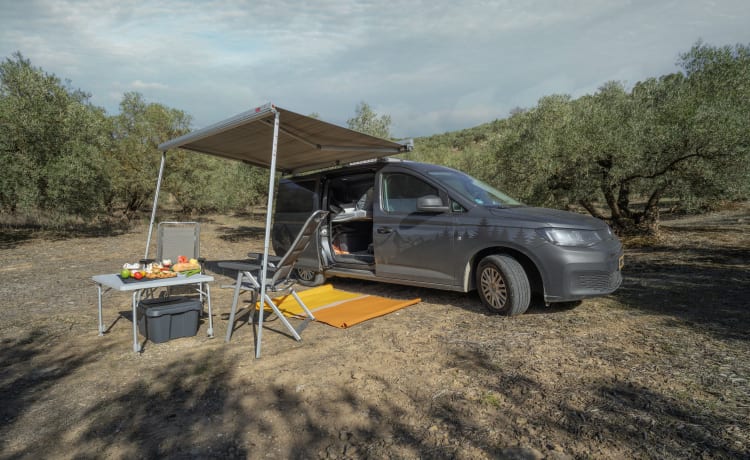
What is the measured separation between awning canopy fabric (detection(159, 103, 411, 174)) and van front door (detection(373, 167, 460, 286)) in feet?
2.33

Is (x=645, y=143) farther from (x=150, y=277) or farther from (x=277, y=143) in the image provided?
(x=150, y=277)

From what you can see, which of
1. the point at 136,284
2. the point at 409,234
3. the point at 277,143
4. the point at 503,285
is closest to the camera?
the point at 136,284

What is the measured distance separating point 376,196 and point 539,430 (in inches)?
151

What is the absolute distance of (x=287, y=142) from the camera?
5.77 meters

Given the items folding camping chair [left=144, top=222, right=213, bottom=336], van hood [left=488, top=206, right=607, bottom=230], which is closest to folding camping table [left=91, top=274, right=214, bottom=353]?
folding camping chair [left=144, top=222, right=213, bottom=336]

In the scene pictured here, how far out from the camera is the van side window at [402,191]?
5.34 metres

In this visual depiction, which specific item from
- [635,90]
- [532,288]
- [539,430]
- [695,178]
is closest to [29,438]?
[539,430]

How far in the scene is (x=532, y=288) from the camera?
4781mm

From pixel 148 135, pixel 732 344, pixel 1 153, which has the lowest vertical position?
pixel 732 344

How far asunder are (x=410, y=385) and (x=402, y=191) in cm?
→ 302

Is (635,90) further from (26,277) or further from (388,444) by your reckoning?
(26,277)

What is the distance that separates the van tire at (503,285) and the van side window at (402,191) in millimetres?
1205

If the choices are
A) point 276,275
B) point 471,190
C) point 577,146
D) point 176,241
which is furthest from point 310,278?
point 577,146

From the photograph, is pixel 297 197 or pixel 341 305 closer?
pixel 341 305
